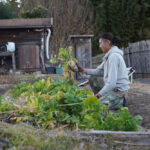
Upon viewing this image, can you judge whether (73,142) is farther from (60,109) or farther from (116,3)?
(116,3)

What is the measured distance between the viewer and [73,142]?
1725 mm

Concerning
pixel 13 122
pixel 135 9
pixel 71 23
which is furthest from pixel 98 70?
pixel 71 23

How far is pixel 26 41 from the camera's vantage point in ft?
41.3

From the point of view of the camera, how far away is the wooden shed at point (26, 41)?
12078 mm

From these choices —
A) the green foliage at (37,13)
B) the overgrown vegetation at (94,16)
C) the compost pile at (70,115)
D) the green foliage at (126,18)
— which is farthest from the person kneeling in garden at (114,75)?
the green foliage at (37,13)

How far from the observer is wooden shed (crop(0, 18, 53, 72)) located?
39.6ft

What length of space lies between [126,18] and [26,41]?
759 cm

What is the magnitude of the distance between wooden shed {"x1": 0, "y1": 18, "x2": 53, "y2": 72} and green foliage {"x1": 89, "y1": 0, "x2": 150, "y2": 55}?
4898mm

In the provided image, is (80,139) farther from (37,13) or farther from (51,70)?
(37,13)

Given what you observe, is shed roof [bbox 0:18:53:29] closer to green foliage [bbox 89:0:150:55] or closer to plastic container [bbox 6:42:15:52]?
plastic container [bbox 6:42:15:52]

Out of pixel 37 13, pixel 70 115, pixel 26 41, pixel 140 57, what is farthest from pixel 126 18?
pixel 70 115

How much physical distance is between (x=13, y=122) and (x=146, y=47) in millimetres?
9544

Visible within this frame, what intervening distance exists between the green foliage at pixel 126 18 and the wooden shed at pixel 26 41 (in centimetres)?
490

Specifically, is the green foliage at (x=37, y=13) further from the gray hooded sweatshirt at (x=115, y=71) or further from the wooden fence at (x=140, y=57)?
the gray hooded sweatshirt at (x=115, y=71)
